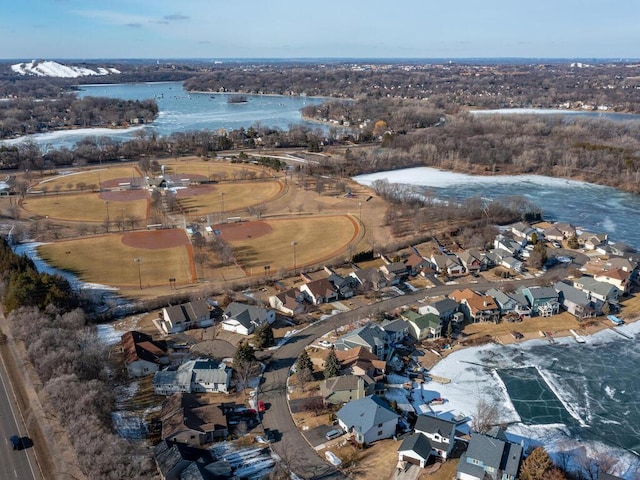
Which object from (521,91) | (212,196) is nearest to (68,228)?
(212,196)

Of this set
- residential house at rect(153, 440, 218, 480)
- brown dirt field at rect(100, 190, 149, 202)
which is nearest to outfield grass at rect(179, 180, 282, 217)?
brown dirt field at rect(100, 190, 149, 202)

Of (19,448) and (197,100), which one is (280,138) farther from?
(197,100)

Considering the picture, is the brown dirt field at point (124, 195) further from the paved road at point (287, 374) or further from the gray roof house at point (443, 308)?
the gray roof house at point (443, 308)

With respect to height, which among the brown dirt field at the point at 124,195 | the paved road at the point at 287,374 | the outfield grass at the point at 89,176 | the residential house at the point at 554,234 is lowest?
the paved road at the point at 287,374

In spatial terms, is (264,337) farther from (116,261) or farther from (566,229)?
(566,229)

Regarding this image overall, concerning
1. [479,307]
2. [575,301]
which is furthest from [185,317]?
[575,301]

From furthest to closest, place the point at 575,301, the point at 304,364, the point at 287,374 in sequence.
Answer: the point at 575,301, the point at 287,374, the point at 304,364

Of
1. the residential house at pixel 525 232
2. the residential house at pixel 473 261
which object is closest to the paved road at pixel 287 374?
the residential house at pixel 473 261
